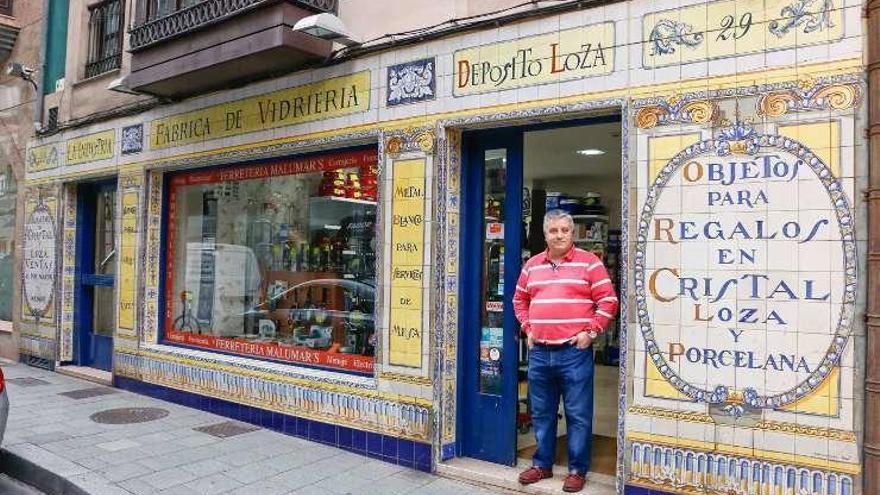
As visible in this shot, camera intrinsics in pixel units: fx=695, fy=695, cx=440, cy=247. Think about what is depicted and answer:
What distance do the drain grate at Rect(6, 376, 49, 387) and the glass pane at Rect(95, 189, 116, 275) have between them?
1545 mm

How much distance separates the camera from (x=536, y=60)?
194 inches

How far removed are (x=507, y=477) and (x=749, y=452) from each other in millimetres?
1678

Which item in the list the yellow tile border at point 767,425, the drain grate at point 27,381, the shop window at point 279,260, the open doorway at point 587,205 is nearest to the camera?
the yellow tile border at point 767,425

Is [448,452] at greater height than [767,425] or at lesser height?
lesser

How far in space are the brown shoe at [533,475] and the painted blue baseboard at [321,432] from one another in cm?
81

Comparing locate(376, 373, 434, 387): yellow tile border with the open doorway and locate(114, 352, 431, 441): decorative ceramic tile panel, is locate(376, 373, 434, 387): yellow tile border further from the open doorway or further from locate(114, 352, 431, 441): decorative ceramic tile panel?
the open doorway

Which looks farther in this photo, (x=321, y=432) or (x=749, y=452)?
(x=321, y=432)

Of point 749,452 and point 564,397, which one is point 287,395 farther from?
point 749,452

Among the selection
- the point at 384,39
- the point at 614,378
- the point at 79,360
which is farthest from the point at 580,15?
the point at 79,360

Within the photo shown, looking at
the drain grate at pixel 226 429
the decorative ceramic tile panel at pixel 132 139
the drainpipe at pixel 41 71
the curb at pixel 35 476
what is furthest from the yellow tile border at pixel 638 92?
the drainpipe at pixel 41 71

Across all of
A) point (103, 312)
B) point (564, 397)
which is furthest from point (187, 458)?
point (103, 312)

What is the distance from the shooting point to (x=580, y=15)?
4750 mm

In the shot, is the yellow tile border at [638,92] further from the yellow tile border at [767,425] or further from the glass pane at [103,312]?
the glass pane at [103,312]

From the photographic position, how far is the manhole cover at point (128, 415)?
22.2ft
